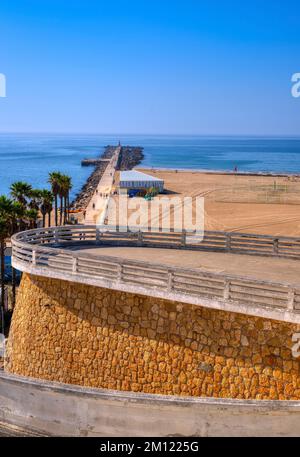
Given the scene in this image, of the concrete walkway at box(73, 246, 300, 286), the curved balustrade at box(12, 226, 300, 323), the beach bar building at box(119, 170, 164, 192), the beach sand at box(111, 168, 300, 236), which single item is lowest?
the beach sand at box(111, 168, 300, 236)

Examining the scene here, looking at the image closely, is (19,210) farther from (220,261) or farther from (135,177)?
(135,177)

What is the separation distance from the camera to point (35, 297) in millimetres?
12812

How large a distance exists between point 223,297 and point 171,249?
628cm

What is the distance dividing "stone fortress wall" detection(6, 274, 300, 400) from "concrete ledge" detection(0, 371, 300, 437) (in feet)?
4.35

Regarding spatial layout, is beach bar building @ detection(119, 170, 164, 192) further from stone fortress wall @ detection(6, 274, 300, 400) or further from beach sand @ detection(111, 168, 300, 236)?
stone fortress wall @ detection(6, 274, 300, 400)

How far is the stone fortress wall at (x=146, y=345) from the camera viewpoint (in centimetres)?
956

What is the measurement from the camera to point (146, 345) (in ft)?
36.0

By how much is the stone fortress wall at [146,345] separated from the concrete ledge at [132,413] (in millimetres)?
1326

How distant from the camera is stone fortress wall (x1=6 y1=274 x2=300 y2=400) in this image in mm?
9562

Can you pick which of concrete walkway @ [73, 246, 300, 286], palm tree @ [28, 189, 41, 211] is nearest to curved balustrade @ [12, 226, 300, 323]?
concrete walkway @ [73, 246, 300, 286]

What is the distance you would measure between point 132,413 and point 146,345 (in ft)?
7.93

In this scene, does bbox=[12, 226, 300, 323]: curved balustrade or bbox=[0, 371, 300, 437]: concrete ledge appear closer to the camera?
bbox=[0, 371, 300, 437]: concrete ledge

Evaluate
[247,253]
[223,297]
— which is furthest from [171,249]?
[223,297]
